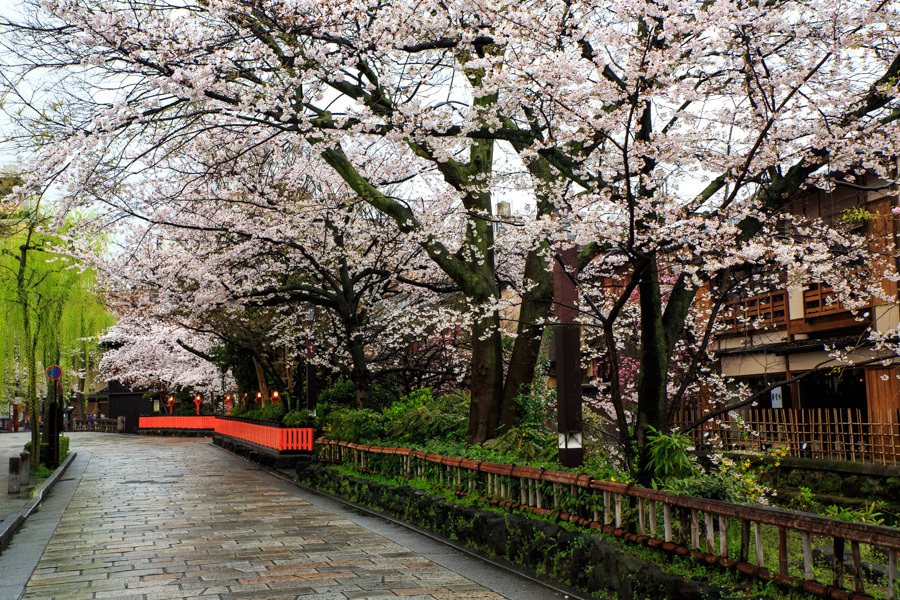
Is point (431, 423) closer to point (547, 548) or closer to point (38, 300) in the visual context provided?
point (547, 548)

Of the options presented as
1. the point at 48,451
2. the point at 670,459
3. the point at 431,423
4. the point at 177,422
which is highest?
the point at 670,459

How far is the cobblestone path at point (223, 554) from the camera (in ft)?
27.3

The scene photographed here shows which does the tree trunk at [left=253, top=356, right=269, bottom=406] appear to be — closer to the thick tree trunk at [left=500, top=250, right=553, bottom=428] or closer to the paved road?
the paved road

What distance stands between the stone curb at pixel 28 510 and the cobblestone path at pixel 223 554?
65 centimetres

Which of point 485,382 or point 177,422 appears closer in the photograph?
point 485,382

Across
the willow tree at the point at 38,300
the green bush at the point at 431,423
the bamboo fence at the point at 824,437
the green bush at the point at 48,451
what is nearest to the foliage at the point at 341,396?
the green bush at the point at 431,423

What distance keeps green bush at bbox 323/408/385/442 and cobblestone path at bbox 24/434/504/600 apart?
2.06 meters

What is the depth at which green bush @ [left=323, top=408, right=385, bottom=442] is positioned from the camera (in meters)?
17.9

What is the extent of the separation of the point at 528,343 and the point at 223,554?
6.95 meters

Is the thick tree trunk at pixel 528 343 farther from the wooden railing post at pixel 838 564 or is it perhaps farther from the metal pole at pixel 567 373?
the wooden railing post at pixel 838 564

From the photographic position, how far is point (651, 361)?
9.22m

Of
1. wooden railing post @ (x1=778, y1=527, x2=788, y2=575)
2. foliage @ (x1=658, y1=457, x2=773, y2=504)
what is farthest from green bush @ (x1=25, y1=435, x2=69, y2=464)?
wooden railing post @ (x1=778, y1=527, x2=788, y2=575)

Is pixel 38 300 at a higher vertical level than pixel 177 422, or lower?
higher

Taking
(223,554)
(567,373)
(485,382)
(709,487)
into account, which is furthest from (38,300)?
(709,487)
